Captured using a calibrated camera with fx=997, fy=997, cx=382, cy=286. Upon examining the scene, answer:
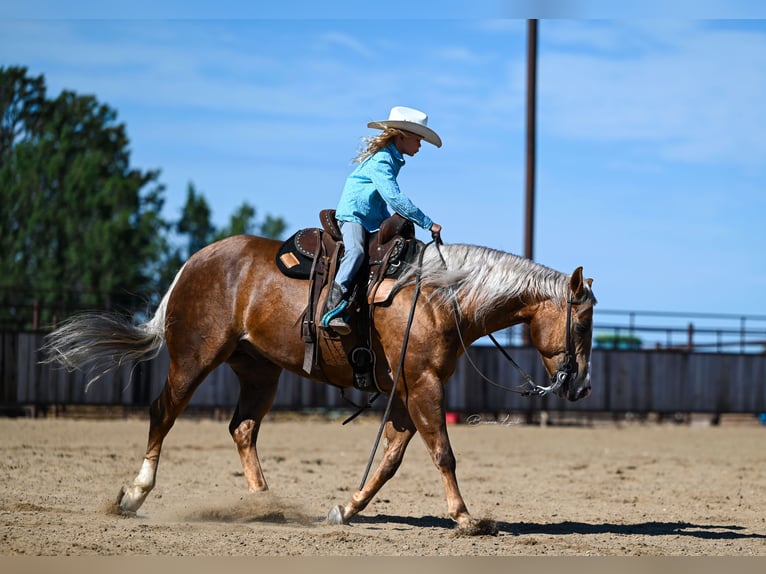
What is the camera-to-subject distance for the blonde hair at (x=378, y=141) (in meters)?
7.21

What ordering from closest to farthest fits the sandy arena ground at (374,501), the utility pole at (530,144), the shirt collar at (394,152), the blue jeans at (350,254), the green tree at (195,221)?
the sandy arena ground at (374,501) < the blue jeans at (350,254) < the shirt collar at (394,152) < the utility pole at (530,144) < the green tree at (195,221)

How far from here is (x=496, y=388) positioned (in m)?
20.6

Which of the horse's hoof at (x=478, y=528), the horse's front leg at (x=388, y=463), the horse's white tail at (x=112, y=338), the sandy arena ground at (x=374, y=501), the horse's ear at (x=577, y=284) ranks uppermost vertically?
the horse's ear at (x=577, y=284)

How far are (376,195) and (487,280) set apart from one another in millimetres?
1037

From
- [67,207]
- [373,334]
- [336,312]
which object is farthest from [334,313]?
[67,207]

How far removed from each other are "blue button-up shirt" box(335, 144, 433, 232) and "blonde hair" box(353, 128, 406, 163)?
5 cm

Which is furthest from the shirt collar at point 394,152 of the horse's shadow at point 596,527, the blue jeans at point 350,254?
the horse's shadow at point 596,527

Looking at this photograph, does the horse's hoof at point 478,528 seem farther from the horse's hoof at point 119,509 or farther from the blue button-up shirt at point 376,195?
the horse's hoof at point 119,509

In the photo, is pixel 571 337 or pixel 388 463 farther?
pixel 388 463

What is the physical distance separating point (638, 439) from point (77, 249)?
67.3 ft

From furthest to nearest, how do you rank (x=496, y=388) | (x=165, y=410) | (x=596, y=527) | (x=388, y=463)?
(x=496, y=388), (x=165, y=410), (x=596, y=527), (x=388, y=463)

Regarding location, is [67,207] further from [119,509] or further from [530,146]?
[119,509]

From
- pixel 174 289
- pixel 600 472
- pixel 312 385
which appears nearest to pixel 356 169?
pixel 174 289

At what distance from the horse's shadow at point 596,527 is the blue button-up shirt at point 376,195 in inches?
89.7
